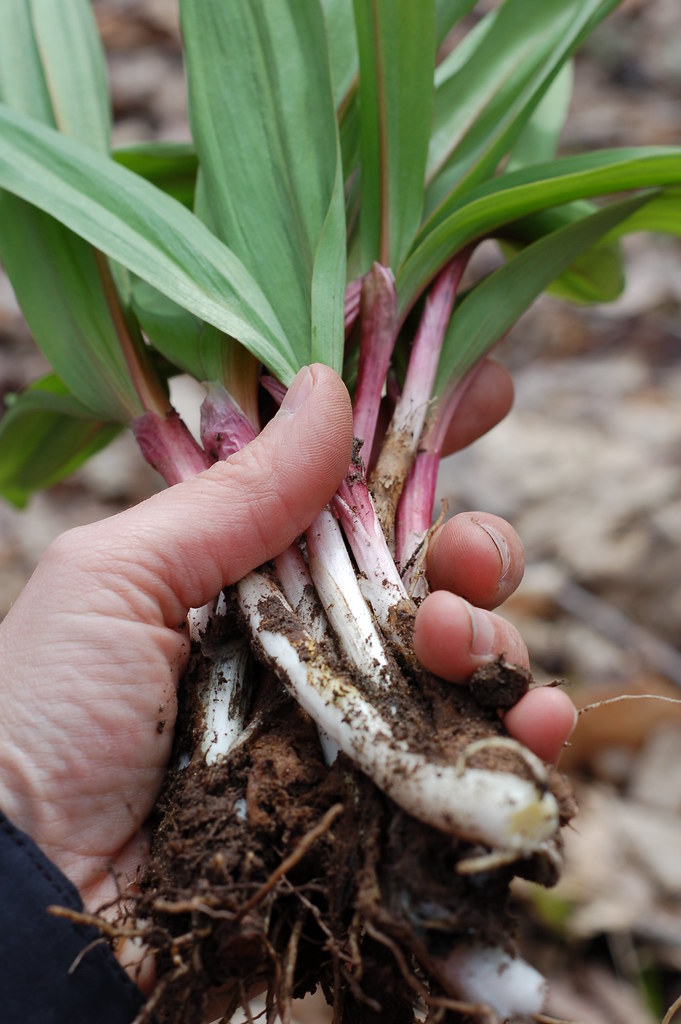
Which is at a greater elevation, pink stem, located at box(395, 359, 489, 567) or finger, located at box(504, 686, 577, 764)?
pink stem, located at box(395, 359, 489, 567)

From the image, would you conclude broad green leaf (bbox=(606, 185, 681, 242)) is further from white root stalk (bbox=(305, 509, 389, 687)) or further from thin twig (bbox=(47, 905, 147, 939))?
thin twig (bbox=(47, 905, 147, 939))

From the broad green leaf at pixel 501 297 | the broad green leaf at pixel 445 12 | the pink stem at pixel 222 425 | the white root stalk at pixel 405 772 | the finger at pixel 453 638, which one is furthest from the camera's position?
the broad green leaf at pixel 445 12

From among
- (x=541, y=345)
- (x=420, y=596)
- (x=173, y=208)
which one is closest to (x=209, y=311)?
(x=173, y=208)

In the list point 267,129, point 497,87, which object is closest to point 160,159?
point 267,129

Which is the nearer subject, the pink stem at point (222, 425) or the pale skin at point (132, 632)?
the pale skin at point (132, 632)

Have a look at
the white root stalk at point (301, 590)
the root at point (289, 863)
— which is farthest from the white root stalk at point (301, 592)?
the root at point (289, 863)

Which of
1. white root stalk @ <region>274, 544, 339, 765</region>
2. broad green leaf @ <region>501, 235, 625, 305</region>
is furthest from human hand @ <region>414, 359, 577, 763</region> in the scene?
broad green leaf @ <region>501, 235, 625, 305</region>

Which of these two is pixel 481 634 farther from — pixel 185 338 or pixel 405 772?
pixel 185 338

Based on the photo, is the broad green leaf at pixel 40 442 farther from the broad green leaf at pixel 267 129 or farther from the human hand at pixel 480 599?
the human hand at pixel 480 599
